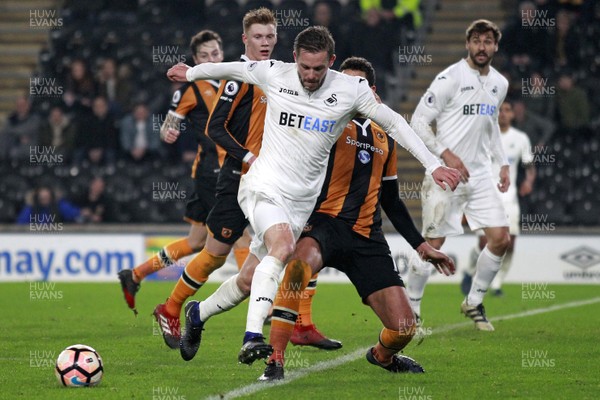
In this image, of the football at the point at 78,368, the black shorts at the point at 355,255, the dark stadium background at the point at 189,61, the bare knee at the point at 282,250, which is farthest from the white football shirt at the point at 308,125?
the dark stadium background at the point at 189,61

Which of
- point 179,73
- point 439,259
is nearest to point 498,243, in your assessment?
point 439,259

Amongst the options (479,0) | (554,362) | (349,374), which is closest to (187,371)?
(349,374)

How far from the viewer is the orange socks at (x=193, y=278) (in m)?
8.67

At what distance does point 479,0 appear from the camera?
71.3ft

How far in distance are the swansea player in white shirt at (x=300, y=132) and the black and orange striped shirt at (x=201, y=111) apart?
9.34 feet

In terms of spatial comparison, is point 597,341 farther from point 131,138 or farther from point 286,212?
point 131,138

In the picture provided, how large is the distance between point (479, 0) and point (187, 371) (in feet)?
51.2

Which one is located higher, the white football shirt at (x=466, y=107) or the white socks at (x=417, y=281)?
the white football shirt at (x=466, y=107)

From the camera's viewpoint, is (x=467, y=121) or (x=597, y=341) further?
(x=467, y=121)

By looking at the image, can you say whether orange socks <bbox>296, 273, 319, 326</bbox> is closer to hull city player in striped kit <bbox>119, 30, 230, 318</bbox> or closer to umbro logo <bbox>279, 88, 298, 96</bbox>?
hull city player in striped kit <bbox>119, 30, 230, 318</bbox>

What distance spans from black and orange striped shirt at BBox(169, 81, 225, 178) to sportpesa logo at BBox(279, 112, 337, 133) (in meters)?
3.00

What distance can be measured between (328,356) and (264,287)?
1.94 metres

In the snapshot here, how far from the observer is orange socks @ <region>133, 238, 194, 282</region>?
10383 mm

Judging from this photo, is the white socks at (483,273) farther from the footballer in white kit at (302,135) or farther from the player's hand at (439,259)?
the footballer in white kit at (302,135)
